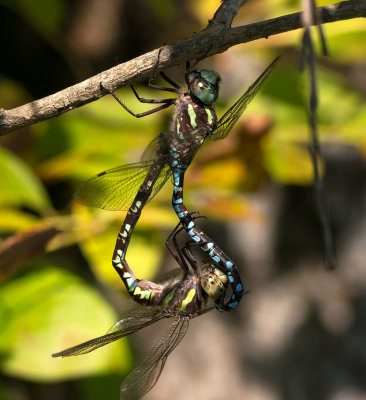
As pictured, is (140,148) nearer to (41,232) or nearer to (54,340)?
(41,232)

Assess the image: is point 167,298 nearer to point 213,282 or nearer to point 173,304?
point 173,304

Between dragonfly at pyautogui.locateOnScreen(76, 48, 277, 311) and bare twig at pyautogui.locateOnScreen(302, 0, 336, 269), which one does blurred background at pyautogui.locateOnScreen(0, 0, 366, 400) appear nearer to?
dragonfly at pyautogui.locateOnScreen(76, 48, 277, 311)

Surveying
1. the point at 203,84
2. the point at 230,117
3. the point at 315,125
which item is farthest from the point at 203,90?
the point at 315,125

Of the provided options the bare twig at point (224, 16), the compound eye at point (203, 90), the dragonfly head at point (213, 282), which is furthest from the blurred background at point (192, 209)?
the bare twig at point (224, 16)

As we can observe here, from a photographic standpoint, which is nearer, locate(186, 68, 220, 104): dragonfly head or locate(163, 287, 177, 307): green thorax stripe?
locate(186, 68, 220, 104): dragonfly head

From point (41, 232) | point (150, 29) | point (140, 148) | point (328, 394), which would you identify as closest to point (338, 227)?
point (328, 394)

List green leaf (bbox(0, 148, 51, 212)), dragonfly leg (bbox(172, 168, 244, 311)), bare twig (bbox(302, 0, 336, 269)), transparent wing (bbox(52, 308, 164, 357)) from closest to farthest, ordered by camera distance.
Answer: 1. bare twig (bbox(302, 0, 336, 269))
2. transparent wing (bbox(52, 308, 164, 357))
3. dragonfly leg (bbox(172, 168, 244, 311))
4. green leaf (bbox(0, 148, 51, 212))

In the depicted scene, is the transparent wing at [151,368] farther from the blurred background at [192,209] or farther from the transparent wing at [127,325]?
the blurred background at [192,209]

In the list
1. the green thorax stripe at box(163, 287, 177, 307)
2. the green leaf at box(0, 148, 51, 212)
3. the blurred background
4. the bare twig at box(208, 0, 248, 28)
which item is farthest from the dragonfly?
the bare twig at box(208, 0, 248, 28)
